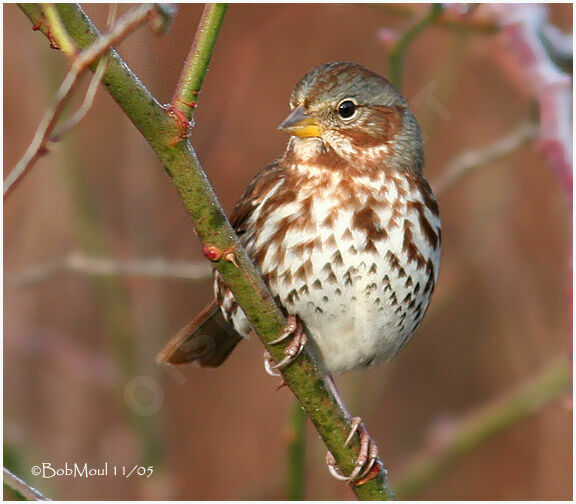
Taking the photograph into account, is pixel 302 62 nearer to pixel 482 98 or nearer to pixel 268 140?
pixel 268 140

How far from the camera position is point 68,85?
1.51m

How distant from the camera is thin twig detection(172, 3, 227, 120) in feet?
→ 6.05

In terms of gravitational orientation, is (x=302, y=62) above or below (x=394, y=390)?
above

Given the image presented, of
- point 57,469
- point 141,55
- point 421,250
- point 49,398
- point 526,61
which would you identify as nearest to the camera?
point 141,55

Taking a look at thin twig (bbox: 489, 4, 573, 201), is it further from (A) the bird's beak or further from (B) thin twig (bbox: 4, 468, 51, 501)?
(B) thin twig (bbox: 4, 468, 51, 501)

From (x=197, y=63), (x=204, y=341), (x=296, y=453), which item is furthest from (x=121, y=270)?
(x=197, y=63)

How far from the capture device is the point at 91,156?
4.82 metres

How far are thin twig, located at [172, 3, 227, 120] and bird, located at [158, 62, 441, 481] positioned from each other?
70 centimetres

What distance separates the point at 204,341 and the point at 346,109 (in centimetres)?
82

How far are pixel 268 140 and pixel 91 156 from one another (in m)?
0.84

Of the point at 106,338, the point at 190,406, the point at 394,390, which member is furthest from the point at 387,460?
the point at 106,338

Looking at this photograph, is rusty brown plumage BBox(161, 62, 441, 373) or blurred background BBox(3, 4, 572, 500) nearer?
rusty brown plumage BBox(161, 62, 441, 373)

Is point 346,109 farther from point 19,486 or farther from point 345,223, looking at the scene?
point 19,486

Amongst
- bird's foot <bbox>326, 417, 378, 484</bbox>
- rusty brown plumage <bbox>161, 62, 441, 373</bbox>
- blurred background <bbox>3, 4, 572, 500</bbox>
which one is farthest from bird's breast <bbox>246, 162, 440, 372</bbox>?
blurred background <bbox>3, 4, 572, 500</bbox>
